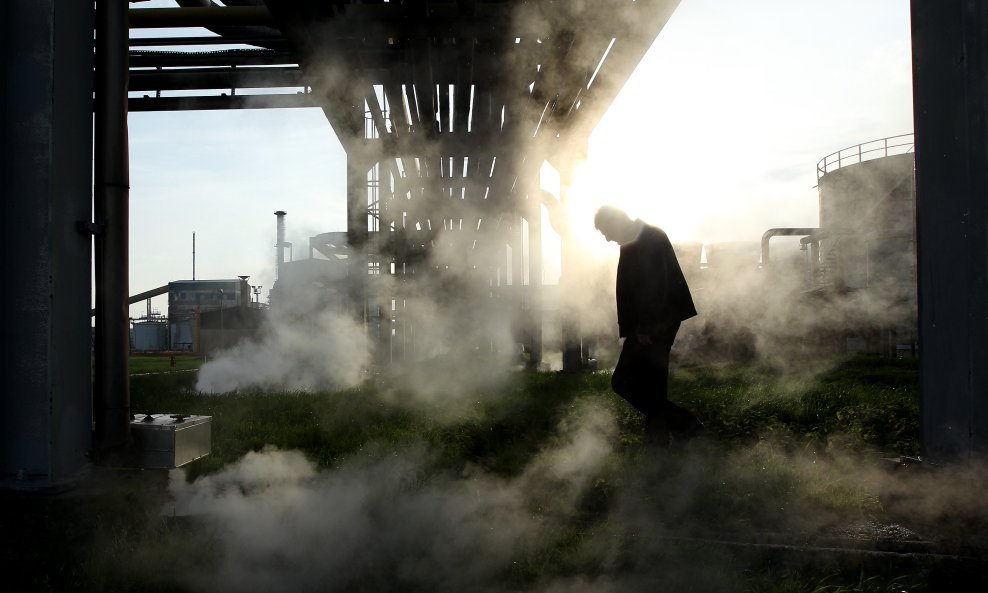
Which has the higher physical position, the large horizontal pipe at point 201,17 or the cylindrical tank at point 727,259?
the large horizontal pipe at point 201,17

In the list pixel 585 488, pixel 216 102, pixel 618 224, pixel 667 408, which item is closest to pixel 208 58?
pixel 216 102

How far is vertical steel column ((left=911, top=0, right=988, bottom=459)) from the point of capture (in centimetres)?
242

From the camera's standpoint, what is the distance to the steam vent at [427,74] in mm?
4055

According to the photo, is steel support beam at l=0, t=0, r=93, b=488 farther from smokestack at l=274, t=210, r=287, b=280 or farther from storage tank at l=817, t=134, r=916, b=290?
smokestack at l=274, t=210, r=287, b=280

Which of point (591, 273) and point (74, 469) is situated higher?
point (591, 273)

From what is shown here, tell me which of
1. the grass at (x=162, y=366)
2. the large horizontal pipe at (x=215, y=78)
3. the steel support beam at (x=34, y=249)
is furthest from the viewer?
the grass at (x=162, y=366)

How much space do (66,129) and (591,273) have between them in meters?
6.67

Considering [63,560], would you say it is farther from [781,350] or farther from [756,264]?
[756,264]

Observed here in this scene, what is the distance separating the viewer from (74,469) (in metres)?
2.27

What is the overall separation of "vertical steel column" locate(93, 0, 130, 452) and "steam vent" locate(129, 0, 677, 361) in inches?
61.0

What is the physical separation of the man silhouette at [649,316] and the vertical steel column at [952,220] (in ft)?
3.52

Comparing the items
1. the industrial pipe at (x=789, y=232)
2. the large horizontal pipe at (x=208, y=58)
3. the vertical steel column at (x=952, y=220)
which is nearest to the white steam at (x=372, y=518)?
the vertical steel column at (x=952, y=220)

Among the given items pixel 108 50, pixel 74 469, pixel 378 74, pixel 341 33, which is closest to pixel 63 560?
pixel 74 469

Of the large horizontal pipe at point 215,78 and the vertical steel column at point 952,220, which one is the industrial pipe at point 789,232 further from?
the vertical steel column at point 952,220
